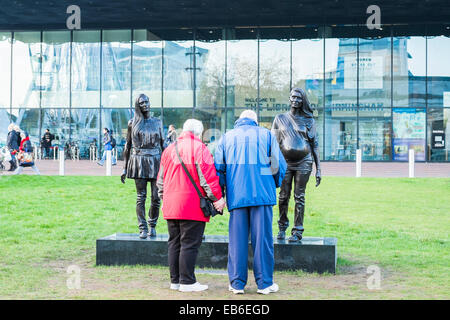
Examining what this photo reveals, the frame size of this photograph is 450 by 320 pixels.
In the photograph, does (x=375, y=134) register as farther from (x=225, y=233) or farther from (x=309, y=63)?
(x=225, y=233)

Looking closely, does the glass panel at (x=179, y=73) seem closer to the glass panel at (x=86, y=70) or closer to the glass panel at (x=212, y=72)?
the glass panel at (x=212, y=72)

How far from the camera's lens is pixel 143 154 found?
25.9 ft

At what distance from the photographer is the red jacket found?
6.07 m

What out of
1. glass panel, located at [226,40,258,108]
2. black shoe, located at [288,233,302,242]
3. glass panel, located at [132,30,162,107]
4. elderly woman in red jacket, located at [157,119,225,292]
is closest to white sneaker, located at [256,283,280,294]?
elderly woman in red jacket, located at [157,119,225,292]

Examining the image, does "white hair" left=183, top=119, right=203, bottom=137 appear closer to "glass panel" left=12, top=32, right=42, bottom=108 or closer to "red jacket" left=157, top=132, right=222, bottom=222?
"red jacket" left=157, top=132, right=222, bottom=222

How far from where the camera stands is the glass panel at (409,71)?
105 feet

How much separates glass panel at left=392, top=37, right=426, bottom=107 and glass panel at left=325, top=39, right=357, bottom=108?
213 centimetres

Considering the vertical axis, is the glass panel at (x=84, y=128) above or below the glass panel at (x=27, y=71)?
below

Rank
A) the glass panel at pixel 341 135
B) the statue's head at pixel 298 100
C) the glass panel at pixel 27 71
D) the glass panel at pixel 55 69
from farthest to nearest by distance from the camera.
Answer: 1. the glass panel at pixel 27 71
2. the glass panel at pixel 55 69
3. the glass panel at pixel 341 135
4. the statue's head at pixel 298 100

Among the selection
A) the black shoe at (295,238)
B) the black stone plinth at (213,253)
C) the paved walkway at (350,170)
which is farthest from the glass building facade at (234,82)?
the black shoe at (295,238)

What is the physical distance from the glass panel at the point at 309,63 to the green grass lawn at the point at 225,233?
15.1 meters

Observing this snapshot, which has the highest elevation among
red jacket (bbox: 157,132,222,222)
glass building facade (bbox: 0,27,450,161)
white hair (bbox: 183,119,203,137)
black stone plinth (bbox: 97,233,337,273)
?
glass building facade (bbox: 0,27,450,161)

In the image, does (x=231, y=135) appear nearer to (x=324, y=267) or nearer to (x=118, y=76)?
(x=324, y=267)
